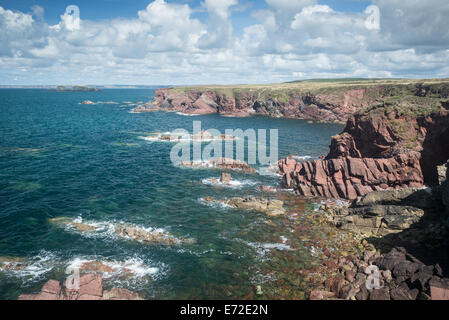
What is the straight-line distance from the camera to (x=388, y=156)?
160 ft

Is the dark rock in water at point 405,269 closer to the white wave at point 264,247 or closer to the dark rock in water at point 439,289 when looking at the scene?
the dark rock in water at point 439,289

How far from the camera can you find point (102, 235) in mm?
35625

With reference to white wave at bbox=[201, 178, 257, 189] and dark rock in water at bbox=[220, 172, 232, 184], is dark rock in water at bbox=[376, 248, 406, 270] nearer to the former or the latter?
white wave at bbox=[201, 178, 257, 189]

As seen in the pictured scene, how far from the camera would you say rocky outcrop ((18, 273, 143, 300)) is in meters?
22.1

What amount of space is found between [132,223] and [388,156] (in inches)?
1689

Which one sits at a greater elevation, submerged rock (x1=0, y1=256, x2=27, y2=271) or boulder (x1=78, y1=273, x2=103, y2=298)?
boulder (x1=78, y1=273, x2=103, y2=298)

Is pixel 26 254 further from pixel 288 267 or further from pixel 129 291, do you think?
pixel 288 267

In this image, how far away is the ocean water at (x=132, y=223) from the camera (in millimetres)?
27922

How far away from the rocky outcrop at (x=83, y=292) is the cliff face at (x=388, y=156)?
34772mm

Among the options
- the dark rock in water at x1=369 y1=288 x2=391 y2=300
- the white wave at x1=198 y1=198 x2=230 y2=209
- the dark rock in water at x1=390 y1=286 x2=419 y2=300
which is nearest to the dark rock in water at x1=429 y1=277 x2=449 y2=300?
the dark rock in water at x1=390 y1=286 x2=419 y2=300

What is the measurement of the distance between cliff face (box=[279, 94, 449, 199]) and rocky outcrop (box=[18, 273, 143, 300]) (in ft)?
114
